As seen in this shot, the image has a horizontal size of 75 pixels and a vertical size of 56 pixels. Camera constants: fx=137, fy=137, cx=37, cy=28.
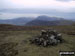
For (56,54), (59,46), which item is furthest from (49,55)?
(59,46)

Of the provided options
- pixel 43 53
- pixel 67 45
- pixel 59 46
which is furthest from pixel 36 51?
pixel 67 45

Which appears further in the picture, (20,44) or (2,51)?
(20,44)

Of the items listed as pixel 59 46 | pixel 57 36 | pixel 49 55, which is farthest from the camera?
pixel 57 36

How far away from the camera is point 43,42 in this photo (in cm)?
1947

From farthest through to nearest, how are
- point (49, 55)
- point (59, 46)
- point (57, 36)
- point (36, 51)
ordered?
point (57, 36) < point (59, 46) < point (36, 51) < point (49, 55)

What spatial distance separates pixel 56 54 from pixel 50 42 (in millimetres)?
3305

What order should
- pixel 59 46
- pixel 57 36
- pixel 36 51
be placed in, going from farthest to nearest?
pixel 57 36
pixel 59 46
pixel 36 51

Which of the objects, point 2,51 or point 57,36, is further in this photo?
point 57,36

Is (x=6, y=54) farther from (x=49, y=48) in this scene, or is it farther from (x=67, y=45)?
(x=67, y=45)

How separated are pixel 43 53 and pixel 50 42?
10.3 feet

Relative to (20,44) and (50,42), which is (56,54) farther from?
(20,44)

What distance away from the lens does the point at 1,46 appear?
19.8 m

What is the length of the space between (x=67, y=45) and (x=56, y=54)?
12.0 feet

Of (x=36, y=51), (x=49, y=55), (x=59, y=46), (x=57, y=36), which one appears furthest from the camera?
→ (x=57, y=36)
